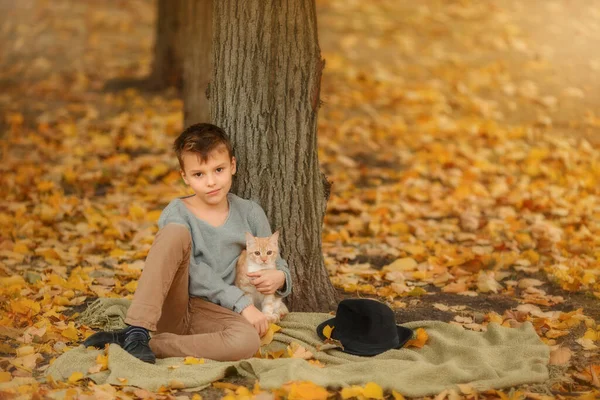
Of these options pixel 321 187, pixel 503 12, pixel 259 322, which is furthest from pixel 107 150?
pixel 503 12

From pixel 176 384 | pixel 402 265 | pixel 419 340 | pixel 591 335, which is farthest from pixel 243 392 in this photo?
pixel 402 265

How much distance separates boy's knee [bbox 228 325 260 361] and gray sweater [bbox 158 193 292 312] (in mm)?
162

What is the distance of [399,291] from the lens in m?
4.98

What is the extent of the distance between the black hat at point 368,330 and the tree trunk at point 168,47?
6254 millimetres

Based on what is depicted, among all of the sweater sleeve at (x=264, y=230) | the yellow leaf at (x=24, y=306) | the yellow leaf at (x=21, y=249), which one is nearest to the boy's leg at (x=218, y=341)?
the sweater sleeve at (x=264, y=230)

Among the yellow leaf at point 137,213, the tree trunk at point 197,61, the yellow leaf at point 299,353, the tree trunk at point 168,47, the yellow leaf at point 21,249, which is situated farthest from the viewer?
the tree trunk at point 168,47

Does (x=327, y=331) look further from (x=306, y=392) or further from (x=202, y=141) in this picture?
(x=202, y=141)

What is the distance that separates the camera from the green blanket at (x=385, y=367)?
3.64m

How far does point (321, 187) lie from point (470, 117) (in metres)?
4.75

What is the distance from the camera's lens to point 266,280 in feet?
13.6

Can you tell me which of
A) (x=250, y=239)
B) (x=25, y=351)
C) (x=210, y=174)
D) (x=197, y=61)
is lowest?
(x=25, y=351)

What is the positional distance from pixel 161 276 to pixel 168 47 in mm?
6695

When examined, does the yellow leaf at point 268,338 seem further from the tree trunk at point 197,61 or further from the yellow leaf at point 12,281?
the tree trunk at point 197,61

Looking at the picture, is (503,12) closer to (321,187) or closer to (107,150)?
(107,150)
